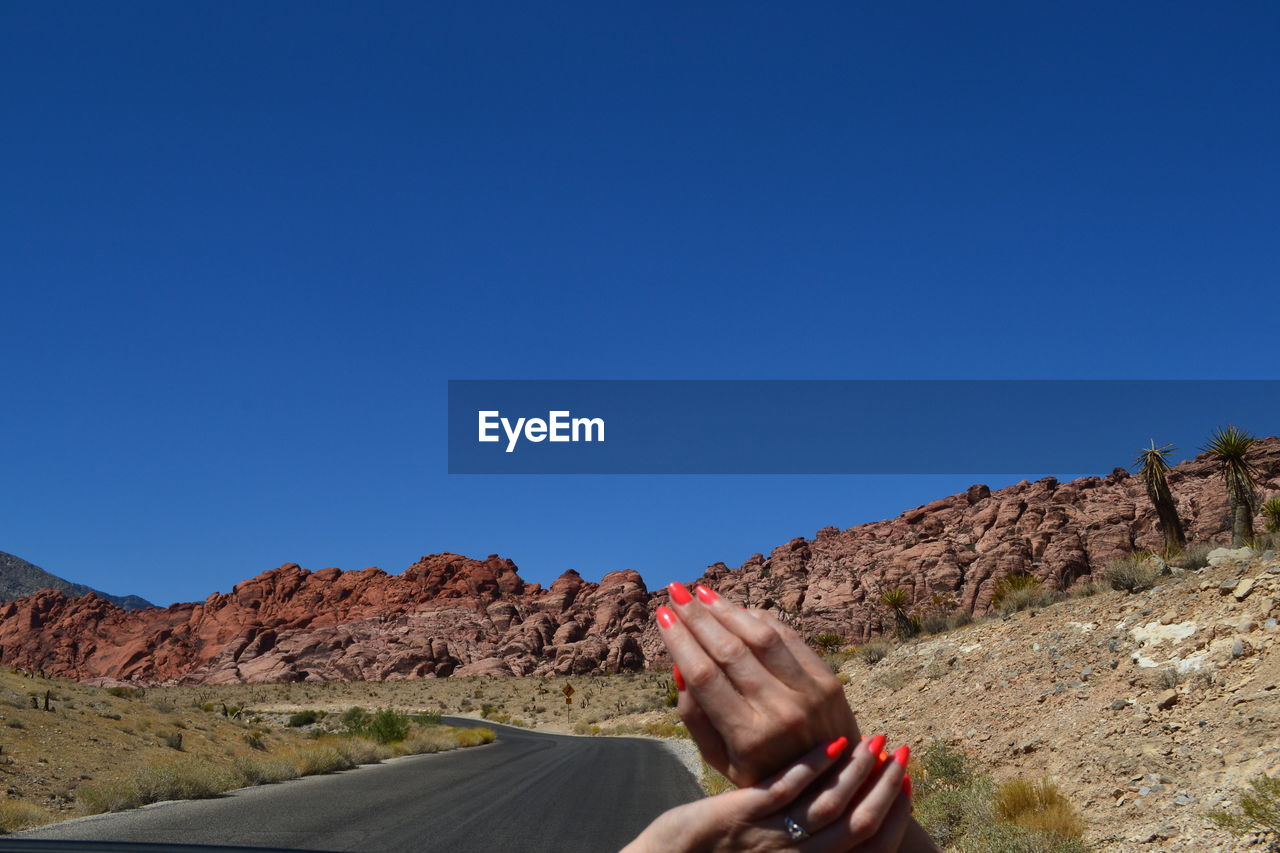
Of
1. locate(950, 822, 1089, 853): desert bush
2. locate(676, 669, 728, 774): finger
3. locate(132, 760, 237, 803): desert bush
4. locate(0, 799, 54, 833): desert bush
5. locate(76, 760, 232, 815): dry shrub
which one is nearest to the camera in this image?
locate(676, 669, 728, 774): finger

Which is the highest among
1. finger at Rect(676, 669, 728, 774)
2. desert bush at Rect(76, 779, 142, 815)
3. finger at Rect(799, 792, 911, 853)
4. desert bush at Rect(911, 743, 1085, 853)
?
finger at Rect(676, 669, 728, 774)

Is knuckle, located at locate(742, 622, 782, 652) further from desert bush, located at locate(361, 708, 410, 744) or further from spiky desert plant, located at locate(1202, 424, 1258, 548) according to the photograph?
desert bush, located at locate(361, 708, 410, 744)

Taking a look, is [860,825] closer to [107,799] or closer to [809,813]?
[809,813]

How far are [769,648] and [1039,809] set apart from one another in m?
13.2

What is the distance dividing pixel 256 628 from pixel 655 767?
5444 inches

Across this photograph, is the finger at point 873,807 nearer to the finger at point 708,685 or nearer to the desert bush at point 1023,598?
the finger at point 708,685

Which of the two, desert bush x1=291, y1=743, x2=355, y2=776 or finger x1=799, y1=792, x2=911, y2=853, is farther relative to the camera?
desert bush x1=291, y1=743, x2=355, y2=776

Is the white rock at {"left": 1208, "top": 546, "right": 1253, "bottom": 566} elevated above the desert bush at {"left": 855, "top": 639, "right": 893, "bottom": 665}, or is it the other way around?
the white rock at {"left": 1208, "top": 546, "right": 1253, "bottom": 566}

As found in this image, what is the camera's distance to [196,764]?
22.5m

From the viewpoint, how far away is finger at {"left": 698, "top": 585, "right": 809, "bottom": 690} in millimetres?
1554

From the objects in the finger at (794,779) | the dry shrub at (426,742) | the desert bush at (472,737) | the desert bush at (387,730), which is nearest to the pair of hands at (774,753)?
the finger at (794,779)

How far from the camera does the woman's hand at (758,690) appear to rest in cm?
154

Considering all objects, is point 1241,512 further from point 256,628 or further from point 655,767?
point 256,628

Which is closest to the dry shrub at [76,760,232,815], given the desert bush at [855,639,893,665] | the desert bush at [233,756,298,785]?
the desert bush at [233,756,298,785]
